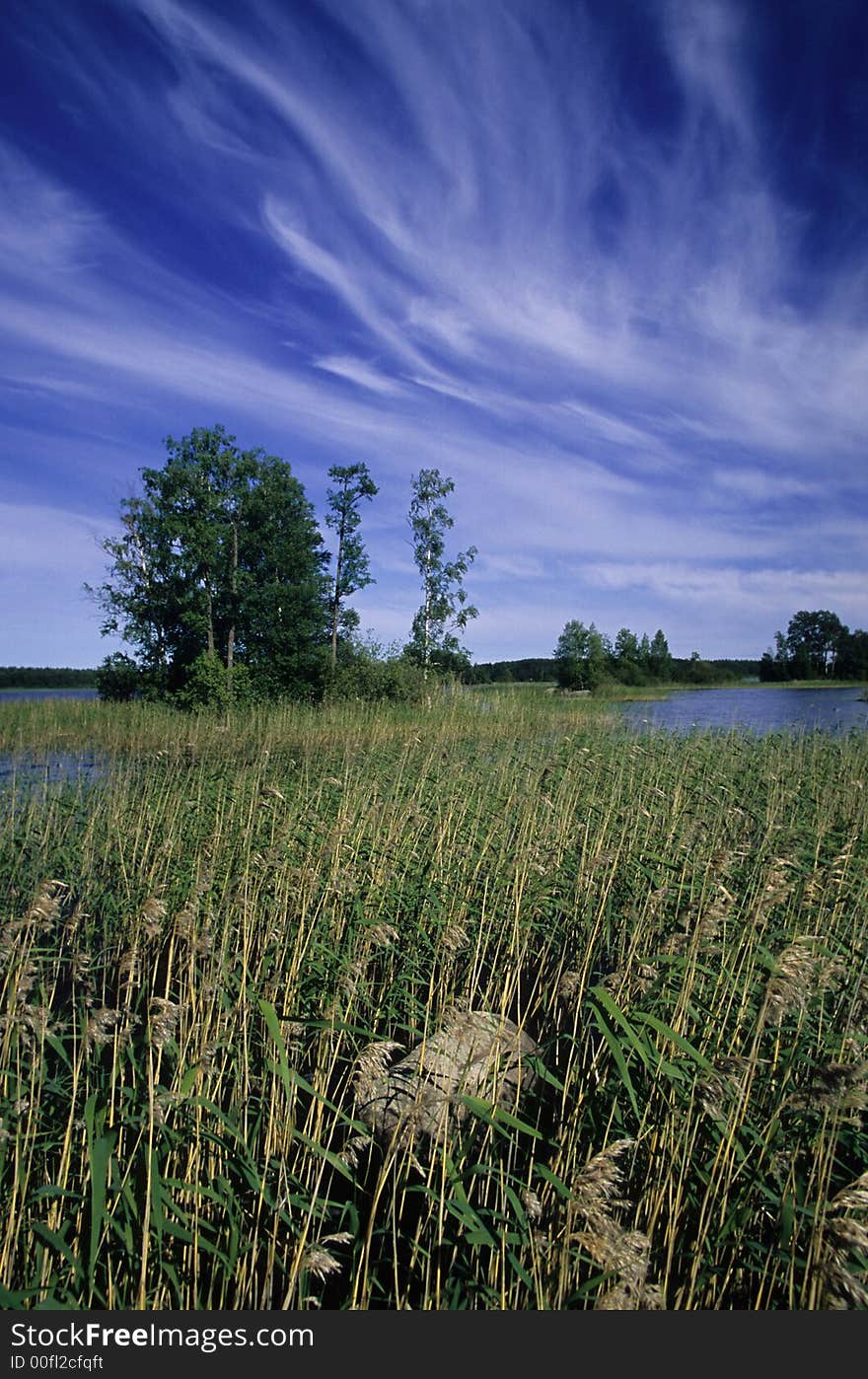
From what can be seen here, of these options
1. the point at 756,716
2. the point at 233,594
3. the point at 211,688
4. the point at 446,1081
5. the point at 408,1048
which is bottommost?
the point at 408,1048

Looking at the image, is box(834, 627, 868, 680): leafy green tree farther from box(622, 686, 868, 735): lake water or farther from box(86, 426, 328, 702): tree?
box(86, 426, 328, 702): tree

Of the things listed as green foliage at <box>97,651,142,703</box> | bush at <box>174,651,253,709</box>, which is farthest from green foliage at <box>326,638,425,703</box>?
green foliage at <box>97,651,142,703</box>

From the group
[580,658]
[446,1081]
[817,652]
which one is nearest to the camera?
[446,1081]

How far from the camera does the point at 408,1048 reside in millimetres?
3586

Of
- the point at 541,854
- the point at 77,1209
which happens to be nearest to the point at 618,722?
the point at 541,854

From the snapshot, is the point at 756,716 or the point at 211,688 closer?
the point at 756,716

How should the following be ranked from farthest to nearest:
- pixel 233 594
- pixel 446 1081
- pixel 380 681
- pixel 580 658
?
pixel 580 658, pixel 233 594, pixel 380 681, pixel 446 1081

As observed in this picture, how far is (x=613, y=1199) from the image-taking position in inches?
91.4

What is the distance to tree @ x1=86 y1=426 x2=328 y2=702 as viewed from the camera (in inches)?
1240

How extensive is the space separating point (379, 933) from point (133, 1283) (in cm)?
124

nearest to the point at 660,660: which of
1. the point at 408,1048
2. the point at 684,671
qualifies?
the point at 684,671

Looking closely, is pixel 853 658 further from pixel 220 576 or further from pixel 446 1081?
pixel 446 1081

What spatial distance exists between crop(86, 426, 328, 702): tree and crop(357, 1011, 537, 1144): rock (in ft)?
90.4

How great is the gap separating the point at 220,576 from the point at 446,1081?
31.8 metres
